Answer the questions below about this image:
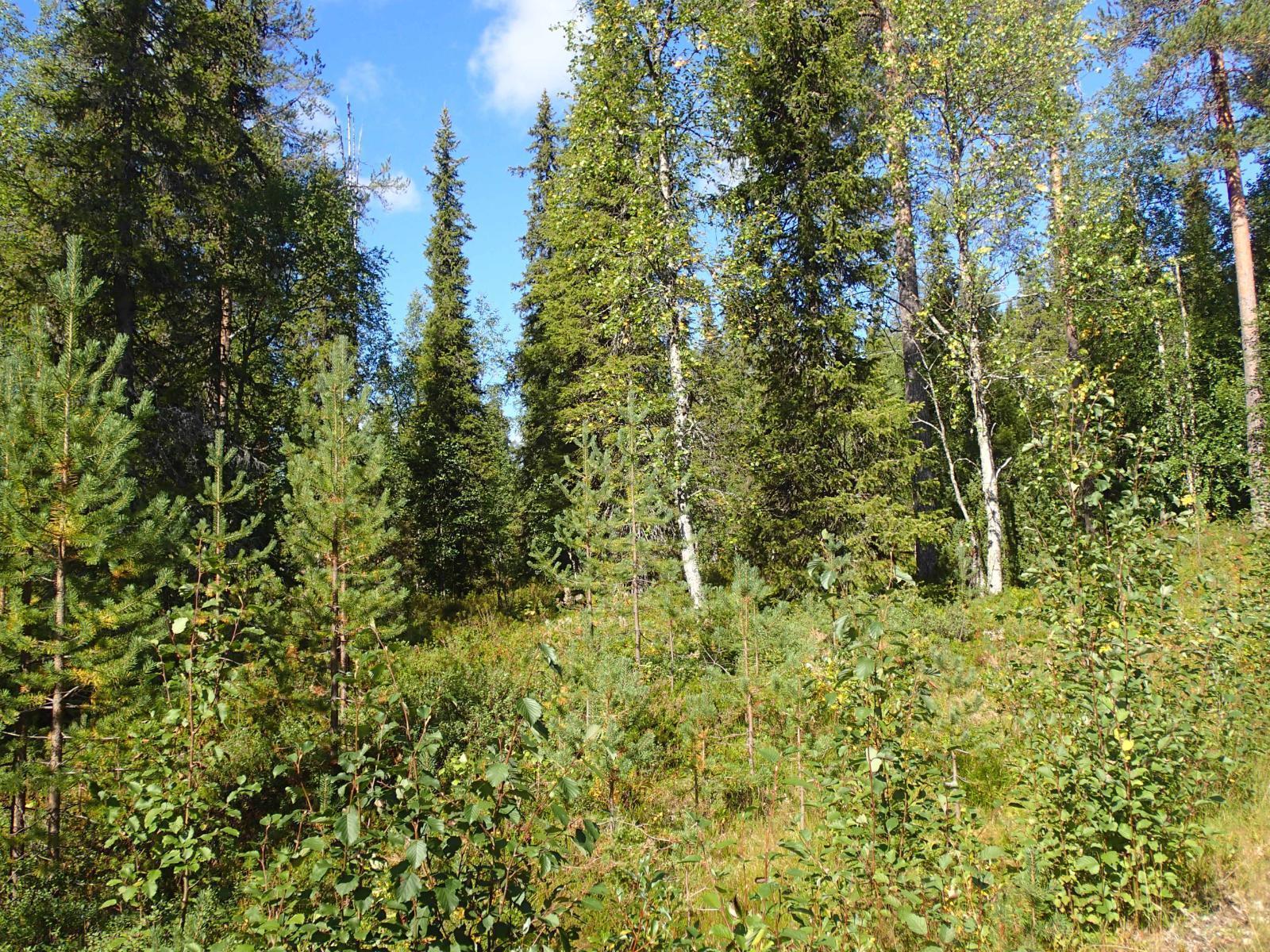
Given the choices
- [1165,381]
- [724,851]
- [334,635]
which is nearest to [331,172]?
[334,635]

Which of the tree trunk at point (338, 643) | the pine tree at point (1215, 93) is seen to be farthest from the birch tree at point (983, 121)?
the tree trunk at point (338, 643)

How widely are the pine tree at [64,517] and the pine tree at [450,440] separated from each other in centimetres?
1609

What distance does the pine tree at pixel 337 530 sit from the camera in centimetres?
640

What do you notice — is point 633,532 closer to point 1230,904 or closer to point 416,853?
point 1230,904

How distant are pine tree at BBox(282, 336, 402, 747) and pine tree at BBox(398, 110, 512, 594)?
14882 millimetres

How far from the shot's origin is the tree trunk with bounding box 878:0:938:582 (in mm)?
11883

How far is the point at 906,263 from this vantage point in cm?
1256

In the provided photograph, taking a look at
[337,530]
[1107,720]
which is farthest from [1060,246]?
[337,530]

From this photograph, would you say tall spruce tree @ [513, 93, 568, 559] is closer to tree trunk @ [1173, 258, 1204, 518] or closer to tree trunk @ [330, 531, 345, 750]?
tree trunk @ [330, 531, 345, 750]

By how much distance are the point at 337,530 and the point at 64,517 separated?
206cm

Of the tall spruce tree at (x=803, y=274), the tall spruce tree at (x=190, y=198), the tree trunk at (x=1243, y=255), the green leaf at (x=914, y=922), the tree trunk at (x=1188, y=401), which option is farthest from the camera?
the tree trunk at (x=1188, y=401)

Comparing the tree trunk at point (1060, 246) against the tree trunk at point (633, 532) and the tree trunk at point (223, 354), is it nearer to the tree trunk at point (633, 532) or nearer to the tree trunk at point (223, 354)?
the tree trunk at point (633, 532)

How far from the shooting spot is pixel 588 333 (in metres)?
16.2

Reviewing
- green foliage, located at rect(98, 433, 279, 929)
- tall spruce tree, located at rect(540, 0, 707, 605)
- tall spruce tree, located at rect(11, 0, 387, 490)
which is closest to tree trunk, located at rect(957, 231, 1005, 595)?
tall spruce tree, located at rect(540, 0, 707, 605)
